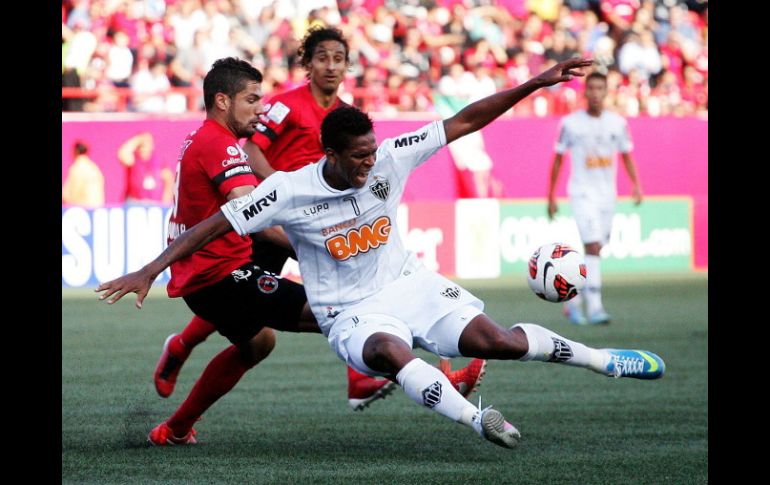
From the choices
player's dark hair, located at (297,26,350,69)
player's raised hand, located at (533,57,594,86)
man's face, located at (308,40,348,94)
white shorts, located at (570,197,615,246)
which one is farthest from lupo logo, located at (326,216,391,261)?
white shorts, located at (570,197,615,246)

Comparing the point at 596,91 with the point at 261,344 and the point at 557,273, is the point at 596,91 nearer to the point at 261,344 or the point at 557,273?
the point at 557,273

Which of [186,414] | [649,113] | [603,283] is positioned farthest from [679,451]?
[649,113]

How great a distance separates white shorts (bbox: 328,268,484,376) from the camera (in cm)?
629

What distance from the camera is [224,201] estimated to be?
6805 millimetres

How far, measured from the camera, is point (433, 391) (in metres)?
5.80

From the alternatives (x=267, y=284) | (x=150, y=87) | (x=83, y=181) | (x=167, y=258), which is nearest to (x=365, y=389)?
(x=267, y=284)

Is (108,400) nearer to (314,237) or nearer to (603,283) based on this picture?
(314,237)

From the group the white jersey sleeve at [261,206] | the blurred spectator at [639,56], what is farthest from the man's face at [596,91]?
the blurred spectator at [639,56]

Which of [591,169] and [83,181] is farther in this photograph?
[83,181]

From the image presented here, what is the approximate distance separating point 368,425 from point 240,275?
134 centimetres

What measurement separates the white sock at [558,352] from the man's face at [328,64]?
2.27 m

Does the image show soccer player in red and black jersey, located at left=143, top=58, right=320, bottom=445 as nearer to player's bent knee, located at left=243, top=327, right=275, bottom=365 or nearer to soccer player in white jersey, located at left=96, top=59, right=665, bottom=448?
player's bent knee, located at left=243, top=327, right=275, bottom=365

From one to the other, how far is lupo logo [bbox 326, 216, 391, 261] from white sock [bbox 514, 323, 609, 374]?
824mm
